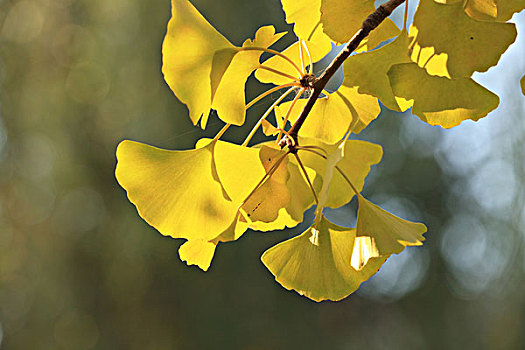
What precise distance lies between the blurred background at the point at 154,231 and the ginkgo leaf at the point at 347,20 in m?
1.32

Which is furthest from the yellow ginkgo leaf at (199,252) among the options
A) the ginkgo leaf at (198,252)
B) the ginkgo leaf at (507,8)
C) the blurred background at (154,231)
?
the blurred background at (154,231)

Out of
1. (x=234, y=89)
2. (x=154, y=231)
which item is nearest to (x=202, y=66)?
(x=234, y=89)

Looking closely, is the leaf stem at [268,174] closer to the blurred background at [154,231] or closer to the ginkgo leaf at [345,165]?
the ginkgo leaf at [345,165]

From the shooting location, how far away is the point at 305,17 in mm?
156

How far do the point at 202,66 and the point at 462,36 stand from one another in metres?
0.07

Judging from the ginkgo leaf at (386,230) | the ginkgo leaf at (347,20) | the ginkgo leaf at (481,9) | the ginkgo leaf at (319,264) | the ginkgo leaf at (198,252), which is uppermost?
the ginkgo leaf at (481,9)

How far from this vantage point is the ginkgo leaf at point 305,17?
0.15m

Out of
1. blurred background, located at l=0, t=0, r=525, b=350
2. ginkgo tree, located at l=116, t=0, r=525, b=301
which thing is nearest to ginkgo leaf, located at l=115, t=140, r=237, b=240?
ginkgo tree, located at l=116, t=0, r=525, b=301

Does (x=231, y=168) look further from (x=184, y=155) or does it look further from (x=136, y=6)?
(x=136, y=6)

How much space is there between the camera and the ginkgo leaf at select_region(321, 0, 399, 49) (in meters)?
0.14

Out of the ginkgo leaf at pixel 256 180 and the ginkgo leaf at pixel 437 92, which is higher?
the ginkgo leaf at pixel 437 92

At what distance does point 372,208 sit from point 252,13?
5.29ft

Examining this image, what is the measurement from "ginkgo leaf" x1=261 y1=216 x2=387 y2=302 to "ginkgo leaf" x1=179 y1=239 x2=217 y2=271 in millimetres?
19

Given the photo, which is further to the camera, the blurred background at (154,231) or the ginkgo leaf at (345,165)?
the blurred background at (154,231)
